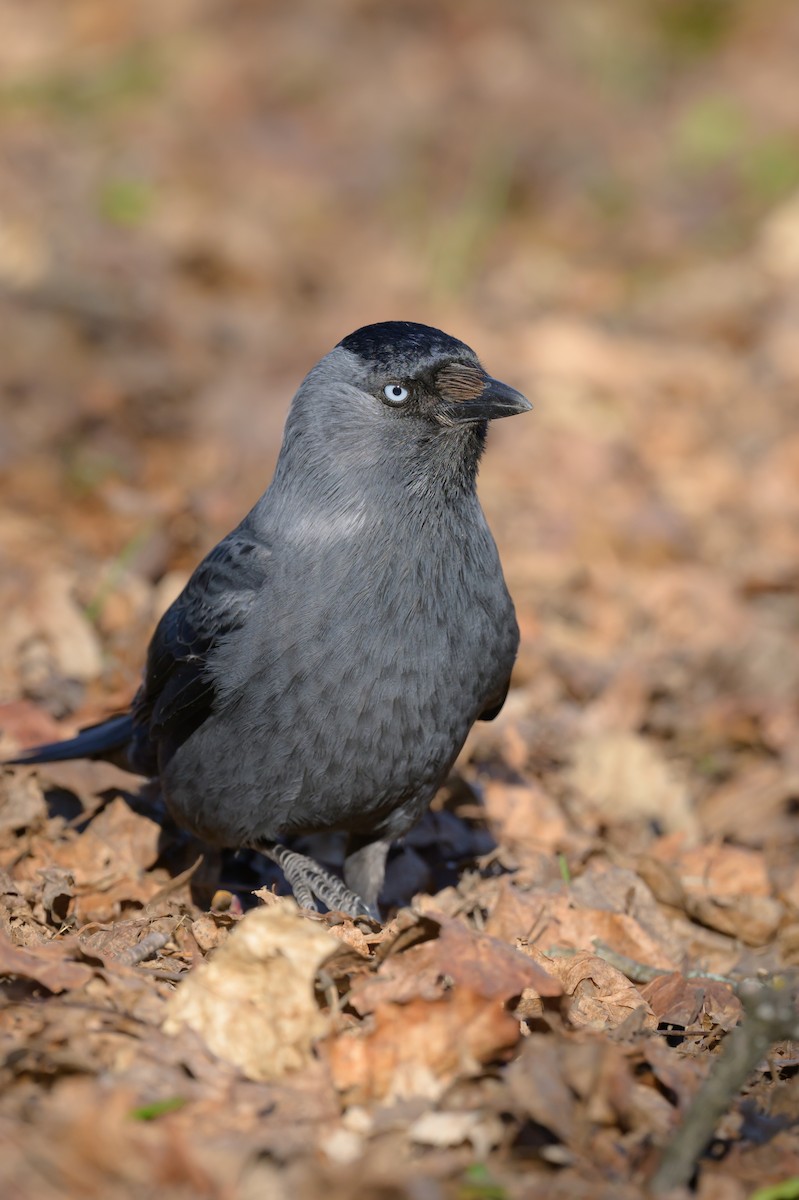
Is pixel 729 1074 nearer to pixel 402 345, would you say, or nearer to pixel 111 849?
pixel 402 345

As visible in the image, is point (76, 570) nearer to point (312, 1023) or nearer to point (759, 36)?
point (312, 1023)

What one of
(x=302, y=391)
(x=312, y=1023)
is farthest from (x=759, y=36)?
(x=312, y=1023)

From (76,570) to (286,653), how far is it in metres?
2.70

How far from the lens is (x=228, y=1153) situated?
99.7 inches

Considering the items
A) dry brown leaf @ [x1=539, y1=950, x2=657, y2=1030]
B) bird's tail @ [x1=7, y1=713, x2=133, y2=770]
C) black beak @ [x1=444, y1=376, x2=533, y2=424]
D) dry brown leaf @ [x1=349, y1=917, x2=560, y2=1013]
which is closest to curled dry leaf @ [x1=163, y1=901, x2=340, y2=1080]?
dry brown leaf @ [x1=349, y1=917, x2=560, y2=1013]

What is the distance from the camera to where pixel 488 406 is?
4242mm

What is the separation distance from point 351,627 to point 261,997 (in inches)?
54.1

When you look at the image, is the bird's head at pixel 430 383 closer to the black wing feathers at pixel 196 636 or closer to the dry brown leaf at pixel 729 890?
the black wing feathers at pixel 196 636

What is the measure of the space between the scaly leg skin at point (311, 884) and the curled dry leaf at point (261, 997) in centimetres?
130

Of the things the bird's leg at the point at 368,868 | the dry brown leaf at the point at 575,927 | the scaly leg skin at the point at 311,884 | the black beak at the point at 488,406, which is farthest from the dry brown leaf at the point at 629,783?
the black beak at the point at 488,406

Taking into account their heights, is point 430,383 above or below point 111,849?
above

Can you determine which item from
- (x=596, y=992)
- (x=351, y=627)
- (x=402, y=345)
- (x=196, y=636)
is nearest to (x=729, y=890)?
(x=596, y=992)

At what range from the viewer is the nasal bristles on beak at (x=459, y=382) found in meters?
4.29

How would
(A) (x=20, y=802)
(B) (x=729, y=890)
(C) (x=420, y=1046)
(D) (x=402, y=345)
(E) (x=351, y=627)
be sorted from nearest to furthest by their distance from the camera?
1. (C) (x=420, y=1046)
2. (E) (x=351, y=627)
3. (D) (x=402, y=345)
4. (A) (x=20, y=802)
5. (B) (x=729, y=890)
